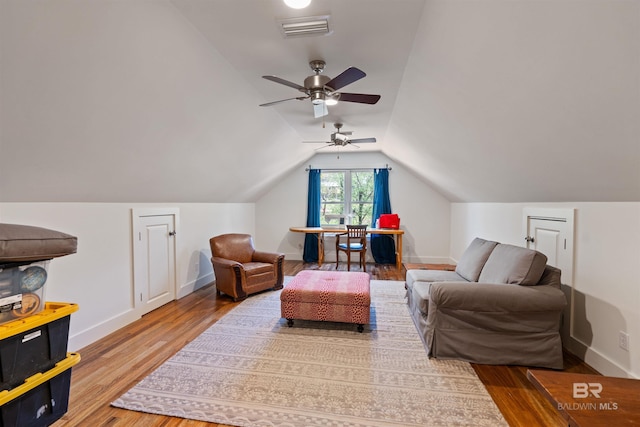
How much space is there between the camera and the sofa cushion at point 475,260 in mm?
2949

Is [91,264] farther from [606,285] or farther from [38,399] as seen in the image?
[606,285]

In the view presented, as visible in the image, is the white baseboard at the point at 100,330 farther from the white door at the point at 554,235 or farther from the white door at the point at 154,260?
the white door at the point at 554,235

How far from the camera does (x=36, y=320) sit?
1343mm

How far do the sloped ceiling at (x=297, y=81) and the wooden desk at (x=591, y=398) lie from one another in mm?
1201

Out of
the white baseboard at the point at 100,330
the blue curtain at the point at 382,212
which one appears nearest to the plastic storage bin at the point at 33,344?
the white baseboard at the point at 100,330

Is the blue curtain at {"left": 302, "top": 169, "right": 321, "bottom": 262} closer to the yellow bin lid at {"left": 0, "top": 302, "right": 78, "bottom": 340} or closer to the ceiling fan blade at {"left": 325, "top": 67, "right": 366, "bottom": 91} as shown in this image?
the ceiling fan blade at {"left": 325, "top": 67, "right": 366, "bottom": 91}

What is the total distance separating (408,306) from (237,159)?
9.53ft

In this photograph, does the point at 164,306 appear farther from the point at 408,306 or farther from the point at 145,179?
the point at 408,306

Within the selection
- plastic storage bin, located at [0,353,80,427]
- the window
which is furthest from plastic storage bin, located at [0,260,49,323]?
the window

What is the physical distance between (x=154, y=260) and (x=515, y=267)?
378 cm

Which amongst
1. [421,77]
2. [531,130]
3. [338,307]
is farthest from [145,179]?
[531,130]

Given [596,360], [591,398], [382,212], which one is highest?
[382,212]

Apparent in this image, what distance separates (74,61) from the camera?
1532 millimetres

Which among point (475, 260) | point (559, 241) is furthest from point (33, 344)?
point (559, 241)
